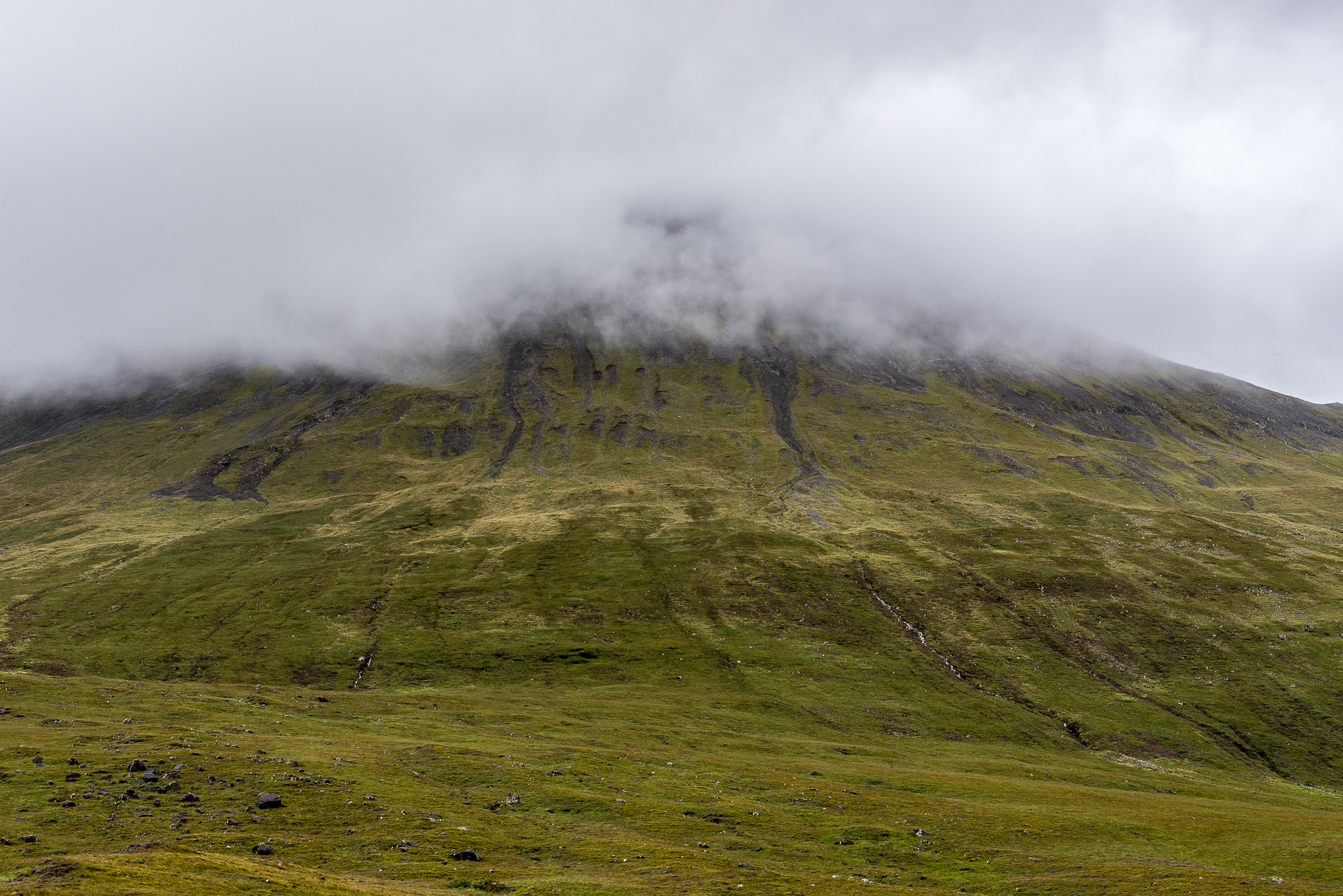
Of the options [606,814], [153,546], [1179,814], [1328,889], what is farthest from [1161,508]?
[153,546]

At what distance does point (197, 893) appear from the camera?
23547 mm

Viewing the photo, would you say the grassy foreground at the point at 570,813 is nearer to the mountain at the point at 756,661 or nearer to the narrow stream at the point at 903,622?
the mountain at the point at 756,661

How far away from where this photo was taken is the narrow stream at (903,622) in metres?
112

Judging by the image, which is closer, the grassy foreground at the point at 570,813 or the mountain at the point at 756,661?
the grassy foreground at the point at 570,813

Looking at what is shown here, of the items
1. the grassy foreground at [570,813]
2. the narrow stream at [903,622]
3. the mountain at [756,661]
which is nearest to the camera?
the grassy foreground at [570,813]

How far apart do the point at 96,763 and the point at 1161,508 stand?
213504 millimetres

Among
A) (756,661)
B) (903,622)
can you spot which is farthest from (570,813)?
(903,622)

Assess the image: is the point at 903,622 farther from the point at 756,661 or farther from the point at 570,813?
the point at 570,813

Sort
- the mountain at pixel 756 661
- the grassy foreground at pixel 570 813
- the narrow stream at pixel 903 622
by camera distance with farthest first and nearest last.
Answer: the narrow stream at pixel 903 622 → the mountain at pixel 756 661 → the grassy foreground at pixel 570 813

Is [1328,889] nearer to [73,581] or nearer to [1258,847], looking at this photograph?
[1258,847]

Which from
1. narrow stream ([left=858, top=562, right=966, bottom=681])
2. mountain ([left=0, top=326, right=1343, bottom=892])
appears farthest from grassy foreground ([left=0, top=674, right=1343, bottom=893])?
narrow stream ([left=858, top=562, right=966, bottom=681])

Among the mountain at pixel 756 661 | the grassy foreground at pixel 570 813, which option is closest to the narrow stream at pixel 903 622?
the mountain at pixel 756 661

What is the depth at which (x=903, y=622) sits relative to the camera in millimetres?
127375

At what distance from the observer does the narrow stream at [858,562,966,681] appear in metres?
112
